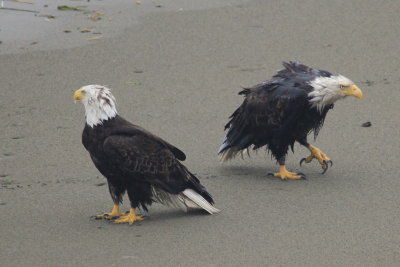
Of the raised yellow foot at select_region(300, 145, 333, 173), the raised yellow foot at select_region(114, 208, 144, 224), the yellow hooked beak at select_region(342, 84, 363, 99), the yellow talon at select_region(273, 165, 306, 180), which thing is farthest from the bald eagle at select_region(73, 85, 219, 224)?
the yellow hooked beak at select_region(342, 84, 363, 99)

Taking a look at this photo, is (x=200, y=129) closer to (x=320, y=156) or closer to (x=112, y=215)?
(x=320, y=156)

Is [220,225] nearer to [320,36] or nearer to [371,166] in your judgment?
[371,166]

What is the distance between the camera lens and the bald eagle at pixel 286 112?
8.73 m

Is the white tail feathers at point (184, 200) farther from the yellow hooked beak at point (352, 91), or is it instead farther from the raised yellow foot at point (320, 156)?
the yellow hooked beak at point (352, 91)

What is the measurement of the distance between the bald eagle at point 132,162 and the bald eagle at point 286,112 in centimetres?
121

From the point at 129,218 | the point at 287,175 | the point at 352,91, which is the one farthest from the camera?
the point at 287,175

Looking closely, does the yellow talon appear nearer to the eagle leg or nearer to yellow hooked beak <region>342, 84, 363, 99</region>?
yellow hooked beak <region>342, 84, 363, 99</region>

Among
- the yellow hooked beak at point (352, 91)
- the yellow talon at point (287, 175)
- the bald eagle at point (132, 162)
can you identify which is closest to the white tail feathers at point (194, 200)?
the bald eagle at point (132, 162)

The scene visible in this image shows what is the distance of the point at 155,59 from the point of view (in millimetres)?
12008

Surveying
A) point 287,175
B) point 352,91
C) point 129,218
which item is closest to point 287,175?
point 287,175

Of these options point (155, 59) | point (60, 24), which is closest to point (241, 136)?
point (155, 59)

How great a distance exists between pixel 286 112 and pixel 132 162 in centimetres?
172

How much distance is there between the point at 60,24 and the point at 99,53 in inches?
41.8

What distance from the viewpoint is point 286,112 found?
8.80 m
